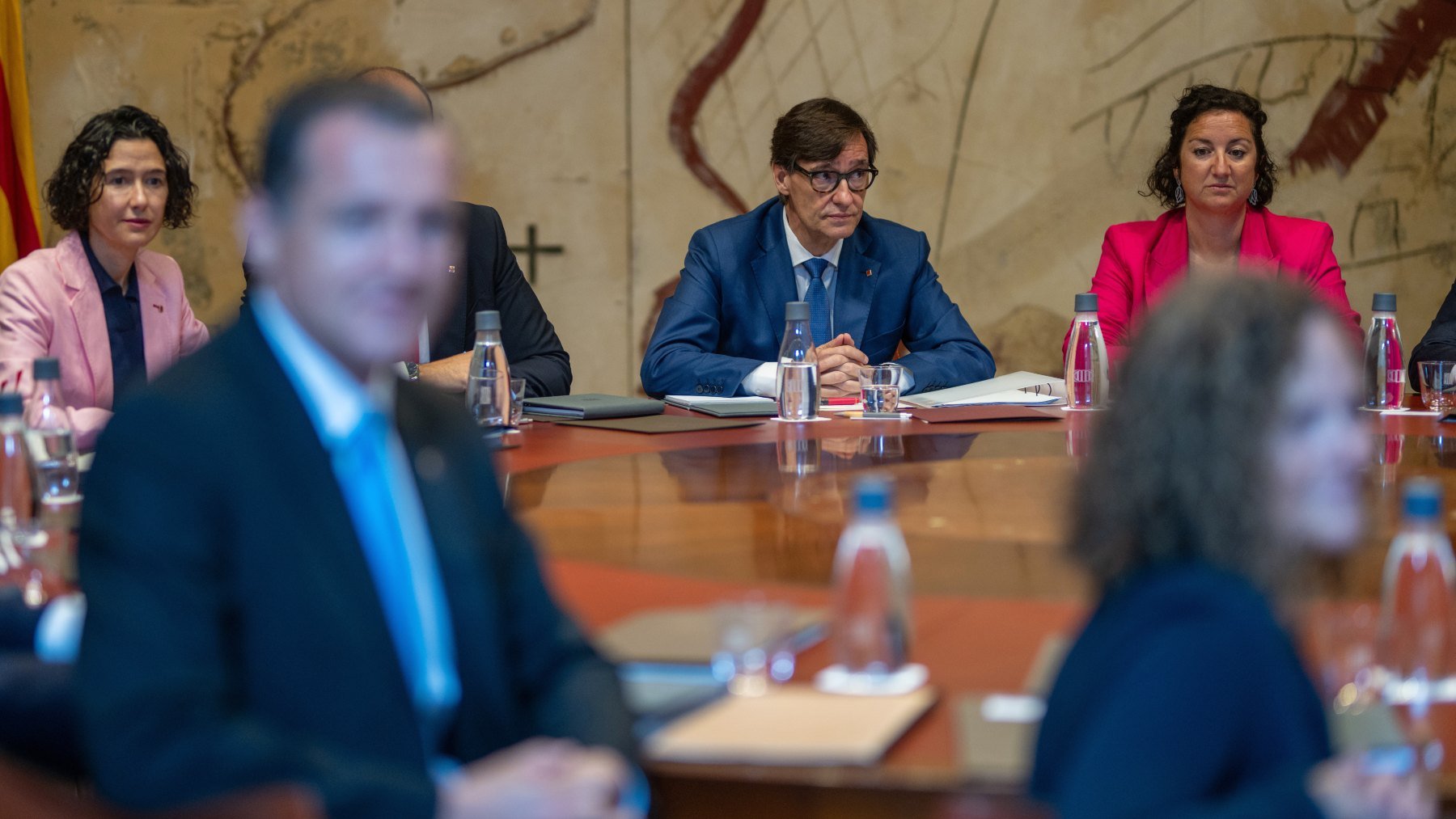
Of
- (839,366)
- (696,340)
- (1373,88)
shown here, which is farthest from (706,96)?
(1373,88)

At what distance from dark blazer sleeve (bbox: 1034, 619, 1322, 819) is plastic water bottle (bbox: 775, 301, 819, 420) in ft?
7.50

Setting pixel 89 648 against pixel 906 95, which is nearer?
pixel 89 648

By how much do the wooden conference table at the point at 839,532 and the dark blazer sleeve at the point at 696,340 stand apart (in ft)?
1.90

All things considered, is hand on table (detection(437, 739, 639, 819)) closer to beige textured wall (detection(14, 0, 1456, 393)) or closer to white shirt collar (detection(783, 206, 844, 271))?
white shirt collar (detection(783, 206, 844, 271))

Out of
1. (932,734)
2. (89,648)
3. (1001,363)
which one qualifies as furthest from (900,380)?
(89,648)

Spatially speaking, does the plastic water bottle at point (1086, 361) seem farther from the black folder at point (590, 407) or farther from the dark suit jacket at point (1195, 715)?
the dark suit jacket at point (1195, 715)

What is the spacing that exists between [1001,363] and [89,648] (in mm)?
5090

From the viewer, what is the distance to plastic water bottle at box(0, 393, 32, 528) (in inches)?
80.4

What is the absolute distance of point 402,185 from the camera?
115cm

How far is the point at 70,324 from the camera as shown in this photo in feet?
11.5

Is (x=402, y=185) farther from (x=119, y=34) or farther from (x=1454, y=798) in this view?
(x=119, y=34)

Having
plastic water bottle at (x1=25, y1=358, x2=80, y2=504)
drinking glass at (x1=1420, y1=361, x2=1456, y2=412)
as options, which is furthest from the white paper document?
plastic water bottle at (x1=25, y1=358, x2=80, y2=504)

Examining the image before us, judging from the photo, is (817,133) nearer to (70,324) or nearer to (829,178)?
(829,178)

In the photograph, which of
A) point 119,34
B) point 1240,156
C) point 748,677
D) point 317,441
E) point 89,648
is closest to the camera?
point 89,648
